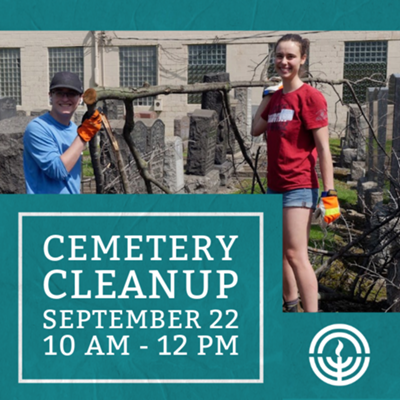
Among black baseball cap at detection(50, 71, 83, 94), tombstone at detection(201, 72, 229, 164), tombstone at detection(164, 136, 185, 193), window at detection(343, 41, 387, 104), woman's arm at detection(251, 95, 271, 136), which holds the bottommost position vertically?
woman's arm at detection(251, 95, 271, 136)

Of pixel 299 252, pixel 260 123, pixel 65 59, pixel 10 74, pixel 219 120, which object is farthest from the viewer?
pixel 10 74

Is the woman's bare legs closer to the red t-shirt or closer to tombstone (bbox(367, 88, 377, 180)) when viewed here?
the red t-shirt

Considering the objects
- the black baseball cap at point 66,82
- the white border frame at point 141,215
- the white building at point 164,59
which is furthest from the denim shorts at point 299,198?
the white building at point 164,59

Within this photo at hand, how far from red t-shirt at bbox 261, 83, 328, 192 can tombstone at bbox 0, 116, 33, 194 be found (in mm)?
3249

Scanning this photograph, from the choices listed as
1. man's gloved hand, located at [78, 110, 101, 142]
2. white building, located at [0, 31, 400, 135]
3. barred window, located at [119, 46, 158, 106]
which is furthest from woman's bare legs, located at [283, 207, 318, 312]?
barred window, located at [119, 46, 158, 106]

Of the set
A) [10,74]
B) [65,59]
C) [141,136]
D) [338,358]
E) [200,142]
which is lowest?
[338,358]

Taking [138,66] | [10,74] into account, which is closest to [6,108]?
[138,66]

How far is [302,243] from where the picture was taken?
3443mm

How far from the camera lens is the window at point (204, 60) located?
76.2 ft

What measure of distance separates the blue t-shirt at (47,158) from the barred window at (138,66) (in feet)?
67.6

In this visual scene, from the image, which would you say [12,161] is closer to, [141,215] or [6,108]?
[141,215]

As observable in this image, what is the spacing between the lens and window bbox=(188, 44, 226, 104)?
23.2 m

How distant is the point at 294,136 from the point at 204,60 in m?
20.9

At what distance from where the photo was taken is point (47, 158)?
10.7 ft
